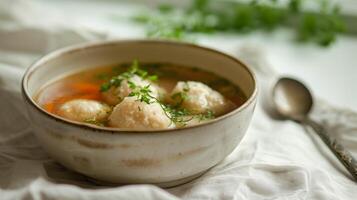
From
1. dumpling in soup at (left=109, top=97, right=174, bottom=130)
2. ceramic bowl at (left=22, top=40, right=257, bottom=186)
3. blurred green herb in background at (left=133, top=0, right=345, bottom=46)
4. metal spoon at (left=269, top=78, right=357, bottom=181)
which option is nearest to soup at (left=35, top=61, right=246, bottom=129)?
dumpling in soup at (left=109, top=97, right=174, bottom=130)

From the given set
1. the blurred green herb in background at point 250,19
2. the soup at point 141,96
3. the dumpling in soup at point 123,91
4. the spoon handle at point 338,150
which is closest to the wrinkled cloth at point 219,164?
the spoon handle at point 338,150

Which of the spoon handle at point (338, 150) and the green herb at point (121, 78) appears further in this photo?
the green herb at point (121, 78)

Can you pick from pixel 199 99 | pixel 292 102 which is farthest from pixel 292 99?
pixel 199 99

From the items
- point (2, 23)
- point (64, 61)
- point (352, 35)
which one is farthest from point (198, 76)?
point (352, 35)

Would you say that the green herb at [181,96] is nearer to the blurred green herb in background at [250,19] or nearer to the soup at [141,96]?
the soup at [141,96]

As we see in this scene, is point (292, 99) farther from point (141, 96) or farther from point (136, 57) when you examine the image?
point (141, 96)

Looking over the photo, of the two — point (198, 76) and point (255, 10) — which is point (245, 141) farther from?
point (255, 10)
